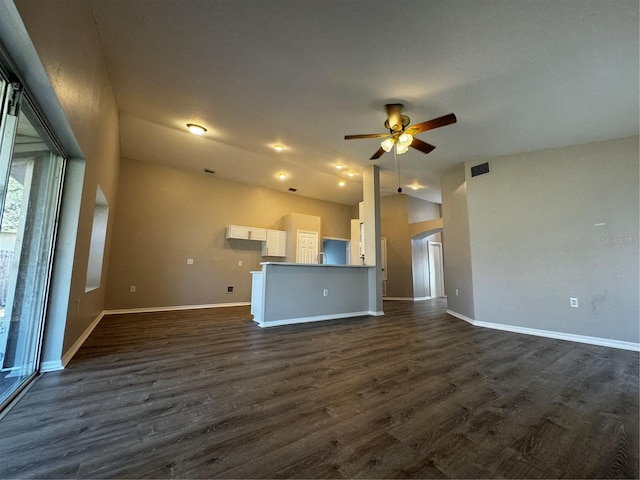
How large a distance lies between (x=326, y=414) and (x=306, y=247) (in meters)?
5.33

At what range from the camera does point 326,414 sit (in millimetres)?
1486

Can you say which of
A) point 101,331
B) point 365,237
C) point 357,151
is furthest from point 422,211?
point 101,331

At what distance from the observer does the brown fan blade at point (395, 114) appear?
303cm

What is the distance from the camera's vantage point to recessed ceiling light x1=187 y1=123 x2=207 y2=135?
3744mm

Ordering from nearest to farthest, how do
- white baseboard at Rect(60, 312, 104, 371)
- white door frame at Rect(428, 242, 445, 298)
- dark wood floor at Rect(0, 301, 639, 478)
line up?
dark wood floor at Rect(0, 301, 639, 478)
white baseboard at Rect(60, 312, 104, 371)
white door frame at Rect(428, 242, 445, 298)

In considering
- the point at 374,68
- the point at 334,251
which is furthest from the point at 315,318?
the point at 334,251

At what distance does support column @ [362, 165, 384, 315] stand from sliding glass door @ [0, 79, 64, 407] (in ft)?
14.1

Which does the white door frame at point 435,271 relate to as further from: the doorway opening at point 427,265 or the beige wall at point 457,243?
the beige wall at point 457,243

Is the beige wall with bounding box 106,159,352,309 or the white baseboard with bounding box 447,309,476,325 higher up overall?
the beige wall with bounding box 106,159,352,309

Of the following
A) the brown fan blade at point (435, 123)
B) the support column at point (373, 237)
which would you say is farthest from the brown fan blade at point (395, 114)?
the support column at point (373, 237)

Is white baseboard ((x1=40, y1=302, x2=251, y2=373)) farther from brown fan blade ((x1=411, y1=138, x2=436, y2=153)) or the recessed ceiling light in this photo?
brown fan blade ((x1=411, y1=138, x2=436, y2=153))

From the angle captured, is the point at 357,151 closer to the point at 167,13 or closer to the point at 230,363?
the point at 167,13

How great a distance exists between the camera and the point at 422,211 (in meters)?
8.09

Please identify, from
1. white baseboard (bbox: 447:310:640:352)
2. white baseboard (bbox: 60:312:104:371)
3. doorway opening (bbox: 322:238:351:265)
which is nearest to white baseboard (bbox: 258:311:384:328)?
white baseboard (bbox: 447:310:640:352)
